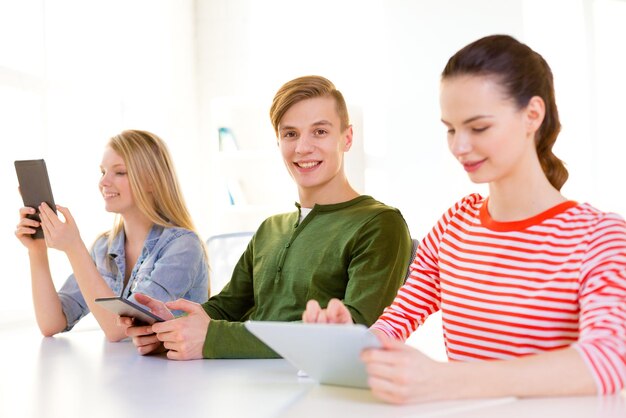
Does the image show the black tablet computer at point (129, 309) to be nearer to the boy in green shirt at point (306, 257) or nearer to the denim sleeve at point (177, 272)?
the boy in green shirt at point (306, 257)

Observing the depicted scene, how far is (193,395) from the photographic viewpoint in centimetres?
127

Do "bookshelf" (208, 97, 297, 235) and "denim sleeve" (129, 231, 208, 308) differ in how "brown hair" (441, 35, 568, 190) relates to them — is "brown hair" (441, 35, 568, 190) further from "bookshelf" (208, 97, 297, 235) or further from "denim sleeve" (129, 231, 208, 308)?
"bookshelf" (208, 97, 297, 235)

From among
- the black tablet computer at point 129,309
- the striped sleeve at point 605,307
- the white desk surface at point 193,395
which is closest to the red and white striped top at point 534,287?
the striped sleeve at point 605,307

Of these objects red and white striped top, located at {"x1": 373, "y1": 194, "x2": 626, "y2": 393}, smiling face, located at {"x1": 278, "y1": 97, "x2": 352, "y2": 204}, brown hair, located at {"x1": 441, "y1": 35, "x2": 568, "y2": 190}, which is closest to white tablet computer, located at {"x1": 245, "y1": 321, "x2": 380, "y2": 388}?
red and white striped top, located at {"x1": 373, "y1": 194, "x2": 626, "y2": 393}

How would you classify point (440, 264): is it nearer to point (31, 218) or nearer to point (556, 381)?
point (556, 381)

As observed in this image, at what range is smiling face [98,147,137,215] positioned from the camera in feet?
7.70

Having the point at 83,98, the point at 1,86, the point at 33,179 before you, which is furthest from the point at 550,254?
the point at 83,98

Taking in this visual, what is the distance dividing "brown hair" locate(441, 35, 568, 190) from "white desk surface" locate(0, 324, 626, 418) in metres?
0.44

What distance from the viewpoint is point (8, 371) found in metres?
1.62

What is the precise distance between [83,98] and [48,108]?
433 mm

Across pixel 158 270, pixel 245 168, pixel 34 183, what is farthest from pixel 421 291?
pixel 245 168

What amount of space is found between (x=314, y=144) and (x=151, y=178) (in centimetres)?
65

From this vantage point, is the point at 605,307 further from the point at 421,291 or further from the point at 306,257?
the point at 306,257

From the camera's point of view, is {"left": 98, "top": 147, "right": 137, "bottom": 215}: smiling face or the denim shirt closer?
the denim shirt
